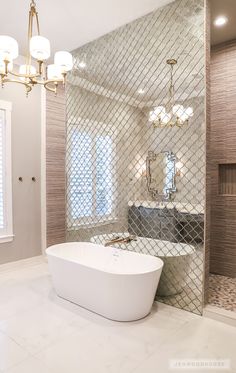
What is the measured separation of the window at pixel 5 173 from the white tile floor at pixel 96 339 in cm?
119

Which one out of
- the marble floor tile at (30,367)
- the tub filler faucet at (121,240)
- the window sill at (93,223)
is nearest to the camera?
the marble floor tile at (30,367)

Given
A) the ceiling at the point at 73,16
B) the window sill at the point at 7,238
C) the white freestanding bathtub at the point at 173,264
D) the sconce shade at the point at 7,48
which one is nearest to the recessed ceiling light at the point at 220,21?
the ceiling at the point at 73,16

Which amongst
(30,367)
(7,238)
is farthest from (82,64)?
(30,367)

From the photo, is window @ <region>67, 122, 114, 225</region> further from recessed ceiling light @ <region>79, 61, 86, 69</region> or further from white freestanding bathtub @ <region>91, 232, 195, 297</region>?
white freestanding bathtub @ <region>91, 232, 195, 297</region>

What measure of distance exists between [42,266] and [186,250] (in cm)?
235

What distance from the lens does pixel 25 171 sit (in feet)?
13.6

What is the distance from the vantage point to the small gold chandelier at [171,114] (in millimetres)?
2949

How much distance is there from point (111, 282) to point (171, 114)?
1.97 m

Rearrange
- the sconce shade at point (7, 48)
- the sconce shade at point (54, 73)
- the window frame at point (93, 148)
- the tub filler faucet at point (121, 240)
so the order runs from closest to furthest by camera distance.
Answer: the sconce shade at point (7, 48) → the sconce shade at point (54, 73) → the tub filler faucet at point (121, 240) → the window frame at point (93, 148)

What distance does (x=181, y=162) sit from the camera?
10.1ft

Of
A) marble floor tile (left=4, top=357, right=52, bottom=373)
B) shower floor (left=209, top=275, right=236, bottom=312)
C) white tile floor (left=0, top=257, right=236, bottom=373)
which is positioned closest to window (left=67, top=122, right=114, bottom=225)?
white tile floor (left=0, top=257, right=236, bottom=373)

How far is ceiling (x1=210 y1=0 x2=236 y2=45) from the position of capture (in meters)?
2.75

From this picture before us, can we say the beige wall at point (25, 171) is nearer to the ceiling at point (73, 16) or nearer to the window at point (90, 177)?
the window at point (90, 177)

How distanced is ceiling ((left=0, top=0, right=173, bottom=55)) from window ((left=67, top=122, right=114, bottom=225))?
1286 millimetres
